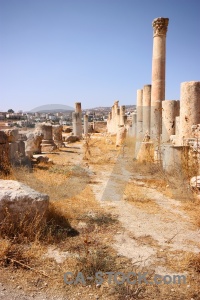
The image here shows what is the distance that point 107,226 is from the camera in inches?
183

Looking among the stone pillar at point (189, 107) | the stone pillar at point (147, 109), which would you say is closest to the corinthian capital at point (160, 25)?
the stone pillar at point (147, 109)

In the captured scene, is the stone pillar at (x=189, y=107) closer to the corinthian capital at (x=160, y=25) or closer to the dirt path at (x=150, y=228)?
the dirt path at (x=150, y=228)

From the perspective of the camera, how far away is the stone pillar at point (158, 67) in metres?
12.5

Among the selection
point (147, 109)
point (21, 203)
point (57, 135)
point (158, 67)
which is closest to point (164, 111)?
point (158, 67)

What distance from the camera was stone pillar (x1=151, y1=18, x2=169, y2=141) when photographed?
492 inches

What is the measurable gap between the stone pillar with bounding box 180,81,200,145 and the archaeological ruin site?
32mm

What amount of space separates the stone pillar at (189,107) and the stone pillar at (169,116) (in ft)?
5.55

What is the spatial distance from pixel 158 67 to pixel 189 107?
509 centimetres

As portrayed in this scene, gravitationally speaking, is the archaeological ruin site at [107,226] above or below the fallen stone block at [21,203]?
below

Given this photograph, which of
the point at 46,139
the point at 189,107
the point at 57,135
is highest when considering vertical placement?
the point at 189,107

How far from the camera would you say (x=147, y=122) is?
14234 mm

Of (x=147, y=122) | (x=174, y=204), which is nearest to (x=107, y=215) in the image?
(x=174, y=204)

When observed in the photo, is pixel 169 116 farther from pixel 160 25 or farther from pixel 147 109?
pixel 160 25

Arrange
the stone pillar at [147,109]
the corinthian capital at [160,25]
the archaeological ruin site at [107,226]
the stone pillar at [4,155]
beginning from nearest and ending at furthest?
the archaeological ruin site at [107,226] → the stone pillar at [4,155] → the corinthian capital at [160,25] → the stone pillar at [147,109]
